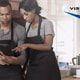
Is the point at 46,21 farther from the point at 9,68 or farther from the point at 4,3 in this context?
the point at 9,68

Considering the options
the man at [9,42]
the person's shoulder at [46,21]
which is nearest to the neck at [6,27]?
the man at [9,42]

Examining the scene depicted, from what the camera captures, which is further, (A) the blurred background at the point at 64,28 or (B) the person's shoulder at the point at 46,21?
→ (A) the blurred background at the point at 64,28

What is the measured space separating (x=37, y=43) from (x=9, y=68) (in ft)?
0.86

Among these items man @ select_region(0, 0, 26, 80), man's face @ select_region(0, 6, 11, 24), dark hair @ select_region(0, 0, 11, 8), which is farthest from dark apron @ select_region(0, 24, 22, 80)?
dark hair @ select_region(0, 0, 11, 8)

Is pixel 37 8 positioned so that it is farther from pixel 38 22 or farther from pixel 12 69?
pixel 12 69

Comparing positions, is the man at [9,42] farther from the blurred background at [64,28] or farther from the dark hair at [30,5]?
the blurred background at [64,28]

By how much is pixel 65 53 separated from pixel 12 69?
1.50ft

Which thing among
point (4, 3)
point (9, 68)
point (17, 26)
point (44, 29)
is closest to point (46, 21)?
point (44, 29)

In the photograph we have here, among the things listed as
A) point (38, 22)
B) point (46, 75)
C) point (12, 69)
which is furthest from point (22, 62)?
point (38, 22)

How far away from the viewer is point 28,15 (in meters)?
1.66

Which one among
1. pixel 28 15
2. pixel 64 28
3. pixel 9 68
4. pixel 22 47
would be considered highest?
pixel 28 15

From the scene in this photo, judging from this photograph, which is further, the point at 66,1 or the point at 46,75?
the point at 66,1

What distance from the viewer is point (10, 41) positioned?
63.2 inches

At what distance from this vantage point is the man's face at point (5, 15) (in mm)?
1615
